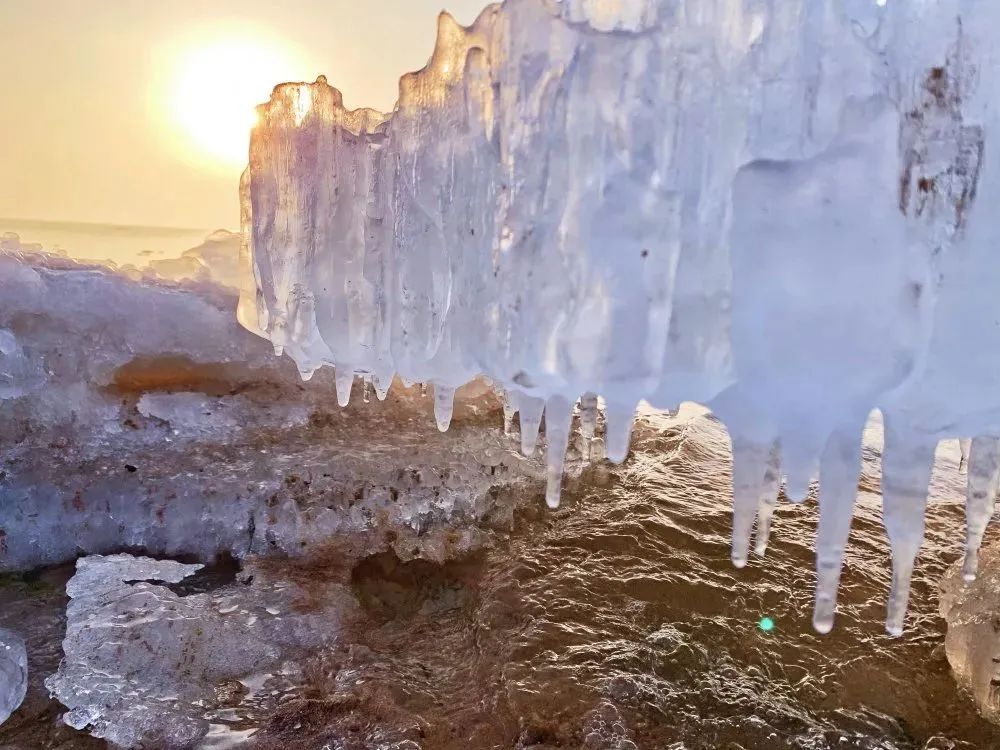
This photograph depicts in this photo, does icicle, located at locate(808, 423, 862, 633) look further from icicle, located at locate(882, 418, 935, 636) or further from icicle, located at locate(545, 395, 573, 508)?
icicle, located at locate(545, 395, 573, 508)

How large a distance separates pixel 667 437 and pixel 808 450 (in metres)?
3.38

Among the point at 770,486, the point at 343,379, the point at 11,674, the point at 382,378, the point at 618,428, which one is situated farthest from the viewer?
the point at 343,379

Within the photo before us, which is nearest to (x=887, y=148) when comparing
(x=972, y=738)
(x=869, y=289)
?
(x=869, y=289)

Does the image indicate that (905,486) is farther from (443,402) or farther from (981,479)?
(443,402)

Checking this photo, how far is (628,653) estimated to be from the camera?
253 cm

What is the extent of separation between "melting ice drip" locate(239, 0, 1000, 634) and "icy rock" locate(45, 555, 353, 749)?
4.82 feet

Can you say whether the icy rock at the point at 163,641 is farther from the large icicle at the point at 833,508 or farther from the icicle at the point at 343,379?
the large icicle at the point at 833,508

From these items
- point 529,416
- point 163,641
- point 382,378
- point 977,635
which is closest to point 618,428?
point 529,416

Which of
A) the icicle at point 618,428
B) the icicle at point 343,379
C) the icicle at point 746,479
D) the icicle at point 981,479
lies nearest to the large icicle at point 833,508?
the icicle at point 746,479

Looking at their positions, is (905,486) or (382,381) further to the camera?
(382,381)

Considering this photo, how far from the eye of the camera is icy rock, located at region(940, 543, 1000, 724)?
7.57 feet

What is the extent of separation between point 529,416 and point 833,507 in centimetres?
77

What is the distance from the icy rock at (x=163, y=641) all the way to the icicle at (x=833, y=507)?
1.89 metres

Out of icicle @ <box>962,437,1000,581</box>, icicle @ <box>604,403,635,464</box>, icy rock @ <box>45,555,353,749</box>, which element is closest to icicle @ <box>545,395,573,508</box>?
icicle @ <box>604,403,635,464</box>
